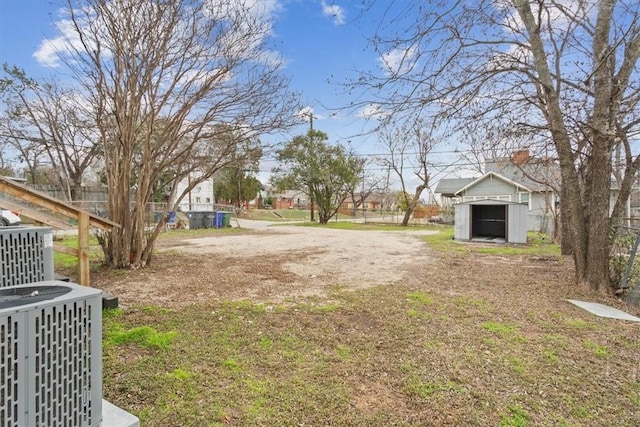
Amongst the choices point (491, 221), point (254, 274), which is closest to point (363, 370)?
point (254, 274)

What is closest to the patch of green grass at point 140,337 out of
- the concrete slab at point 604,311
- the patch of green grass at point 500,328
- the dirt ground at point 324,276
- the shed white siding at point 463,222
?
the dirt ground at point 324,276

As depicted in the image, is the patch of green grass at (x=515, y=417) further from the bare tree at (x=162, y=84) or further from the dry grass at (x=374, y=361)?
the bare tree at (x=162, y=84)

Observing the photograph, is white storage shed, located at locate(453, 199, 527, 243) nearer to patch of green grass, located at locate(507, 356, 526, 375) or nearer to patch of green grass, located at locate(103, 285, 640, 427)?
patch of green grass, located at locate(103, 285, 640, 427)

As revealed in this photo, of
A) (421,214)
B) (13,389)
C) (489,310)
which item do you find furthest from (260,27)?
(421,214)

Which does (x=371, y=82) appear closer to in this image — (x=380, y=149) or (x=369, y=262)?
(x=369, y=262)

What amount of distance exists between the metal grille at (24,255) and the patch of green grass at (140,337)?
0.89m

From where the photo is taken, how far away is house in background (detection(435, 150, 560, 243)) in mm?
9855

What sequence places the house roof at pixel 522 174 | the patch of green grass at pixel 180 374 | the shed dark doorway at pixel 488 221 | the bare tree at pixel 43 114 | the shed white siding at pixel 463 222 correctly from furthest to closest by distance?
1. the shed dark doorway at pixel 488 221
2. the shed white siding at pixel 463 222
3. the bare tree at pixel 43 114
4. the house roof at pixel 522 174
5. the patch of green grass at pixel 180 374

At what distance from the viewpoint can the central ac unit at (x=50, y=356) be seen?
1.17 meters

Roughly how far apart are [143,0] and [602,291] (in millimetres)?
7847

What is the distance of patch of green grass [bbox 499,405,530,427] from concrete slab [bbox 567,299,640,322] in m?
2.66

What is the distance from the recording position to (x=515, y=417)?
6.61ft

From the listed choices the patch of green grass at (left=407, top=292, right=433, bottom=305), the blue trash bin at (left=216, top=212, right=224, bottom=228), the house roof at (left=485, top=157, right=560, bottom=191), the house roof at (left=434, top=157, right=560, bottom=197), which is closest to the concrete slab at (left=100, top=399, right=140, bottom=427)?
the patch of green grass at (left=407, top=292, right=433, bottom=305)

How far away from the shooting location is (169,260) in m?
7.14
